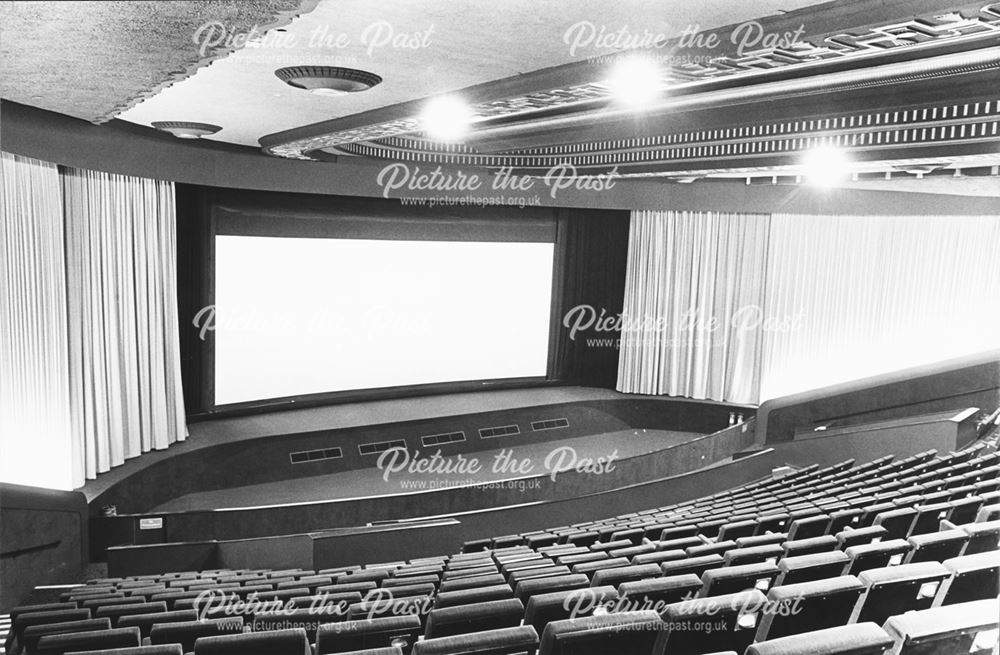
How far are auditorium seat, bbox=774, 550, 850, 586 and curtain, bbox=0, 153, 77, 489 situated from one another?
7722 millimetres

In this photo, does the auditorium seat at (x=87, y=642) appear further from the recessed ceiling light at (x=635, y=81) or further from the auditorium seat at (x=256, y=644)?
the recessed ceiling light at (x=635, y=81)

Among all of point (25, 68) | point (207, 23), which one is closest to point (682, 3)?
point (207, 23)

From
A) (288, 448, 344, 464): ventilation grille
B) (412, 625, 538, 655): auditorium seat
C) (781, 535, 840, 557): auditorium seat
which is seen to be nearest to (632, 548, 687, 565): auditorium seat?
(781, 535, 840, 557): auditorium seat

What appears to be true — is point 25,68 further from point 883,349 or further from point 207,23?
point 883,349

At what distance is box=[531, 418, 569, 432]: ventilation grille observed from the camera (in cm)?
1505

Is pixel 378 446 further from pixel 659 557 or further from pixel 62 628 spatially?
pixel 62 628

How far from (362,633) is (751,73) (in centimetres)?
461

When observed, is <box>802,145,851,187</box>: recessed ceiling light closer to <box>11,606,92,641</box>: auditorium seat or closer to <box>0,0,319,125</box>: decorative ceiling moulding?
<box>0,0,319,125</box>: decorative ceiling moulding

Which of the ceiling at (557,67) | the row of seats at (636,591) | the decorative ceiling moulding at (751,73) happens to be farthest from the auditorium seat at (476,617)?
the decorative ceiling moulding at (751,73)

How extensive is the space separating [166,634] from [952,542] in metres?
4.09

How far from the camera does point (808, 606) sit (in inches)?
131

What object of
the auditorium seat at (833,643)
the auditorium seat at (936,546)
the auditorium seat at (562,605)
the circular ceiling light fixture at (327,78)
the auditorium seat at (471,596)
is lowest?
the auditorium seat at (471,596)

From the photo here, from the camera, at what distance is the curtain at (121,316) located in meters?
9.82

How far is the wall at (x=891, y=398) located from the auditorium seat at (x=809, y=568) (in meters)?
9.17
